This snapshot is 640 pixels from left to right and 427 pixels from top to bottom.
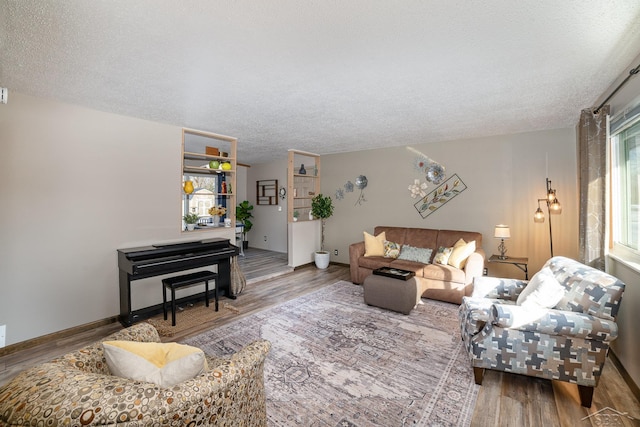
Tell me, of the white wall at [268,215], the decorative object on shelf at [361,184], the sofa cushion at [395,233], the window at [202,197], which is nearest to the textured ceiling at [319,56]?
the window at [202,197]

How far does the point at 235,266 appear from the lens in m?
4.30

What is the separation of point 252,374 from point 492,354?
1821 mm

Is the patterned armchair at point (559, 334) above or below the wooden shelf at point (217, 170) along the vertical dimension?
below

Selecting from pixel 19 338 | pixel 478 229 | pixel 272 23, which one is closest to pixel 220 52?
pixel 272 23

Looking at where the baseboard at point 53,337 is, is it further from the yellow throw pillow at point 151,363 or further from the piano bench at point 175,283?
the yellow throw pillow at point 151,363

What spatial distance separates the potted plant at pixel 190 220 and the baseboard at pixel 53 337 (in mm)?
1459

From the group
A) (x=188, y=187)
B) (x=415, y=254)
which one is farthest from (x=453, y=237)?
(x=188, y=187)

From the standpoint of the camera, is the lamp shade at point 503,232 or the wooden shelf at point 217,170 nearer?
the lamp shade at point 503,232

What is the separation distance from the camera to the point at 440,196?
4.98 metres

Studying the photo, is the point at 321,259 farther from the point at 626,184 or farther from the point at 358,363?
the point at 626,184

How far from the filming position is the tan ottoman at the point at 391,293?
11.5 ft

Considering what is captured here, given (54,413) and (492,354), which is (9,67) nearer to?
(54,413)

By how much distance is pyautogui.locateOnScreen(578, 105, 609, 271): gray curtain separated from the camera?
2626mm

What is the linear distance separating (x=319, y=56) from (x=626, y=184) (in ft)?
10.3
